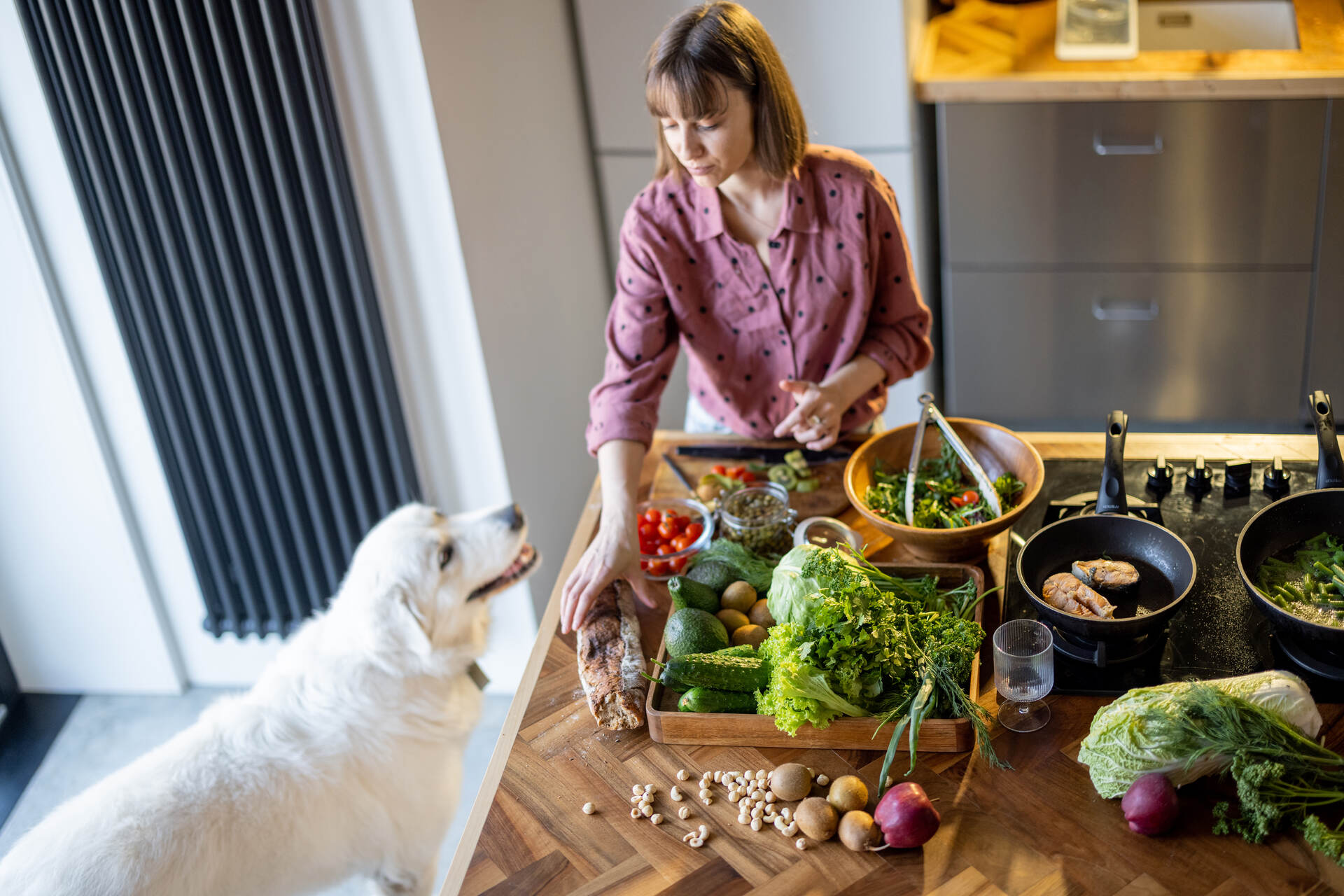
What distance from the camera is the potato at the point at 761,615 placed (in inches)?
59.2

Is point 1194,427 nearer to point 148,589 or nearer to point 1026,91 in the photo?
point 1026,91

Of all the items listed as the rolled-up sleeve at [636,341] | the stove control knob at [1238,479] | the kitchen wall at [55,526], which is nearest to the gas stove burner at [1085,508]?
the stove control knob at [1238,479]

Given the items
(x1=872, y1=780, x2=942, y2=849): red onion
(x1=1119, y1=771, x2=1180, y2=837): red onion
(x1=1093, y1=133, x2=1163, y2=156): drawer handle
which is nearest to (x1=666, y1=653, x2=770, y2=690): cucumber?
(x1=872, y1=780, x2=942, y2=849): red onion

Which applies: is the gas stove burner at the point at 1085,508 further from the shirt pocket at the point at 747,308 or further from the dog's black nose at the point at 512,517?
the dog's black nose at the point at 512,517

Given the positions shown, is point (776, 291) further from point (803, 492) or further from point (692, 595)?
point (692, 595)

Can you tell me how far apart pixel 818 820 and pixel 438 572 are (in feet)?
2.60

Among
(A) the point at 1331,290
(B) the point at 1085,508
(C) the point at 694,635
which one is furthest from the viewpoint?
(A) the point at 1331,290

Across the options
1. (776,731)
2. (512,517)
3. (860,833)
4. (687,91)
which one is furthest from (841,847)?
(687,91)

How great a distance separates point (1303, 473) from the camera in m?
1.67

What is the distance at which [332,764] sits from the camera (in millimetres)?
1738

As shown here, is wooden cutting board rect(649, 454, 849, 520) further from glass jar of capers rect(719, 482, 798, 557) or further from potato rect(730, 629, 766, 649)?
potato rect(730, 629, 766, 649)

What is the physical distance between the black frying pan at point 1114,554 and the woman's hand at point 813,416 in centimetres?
45

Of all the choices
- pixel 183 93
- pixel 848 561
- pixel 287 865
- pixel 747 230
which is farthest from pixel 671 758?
pixel 183 93

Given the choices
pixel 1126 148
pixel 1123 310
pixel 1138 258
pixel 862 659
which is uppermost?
pixel 1126 148
